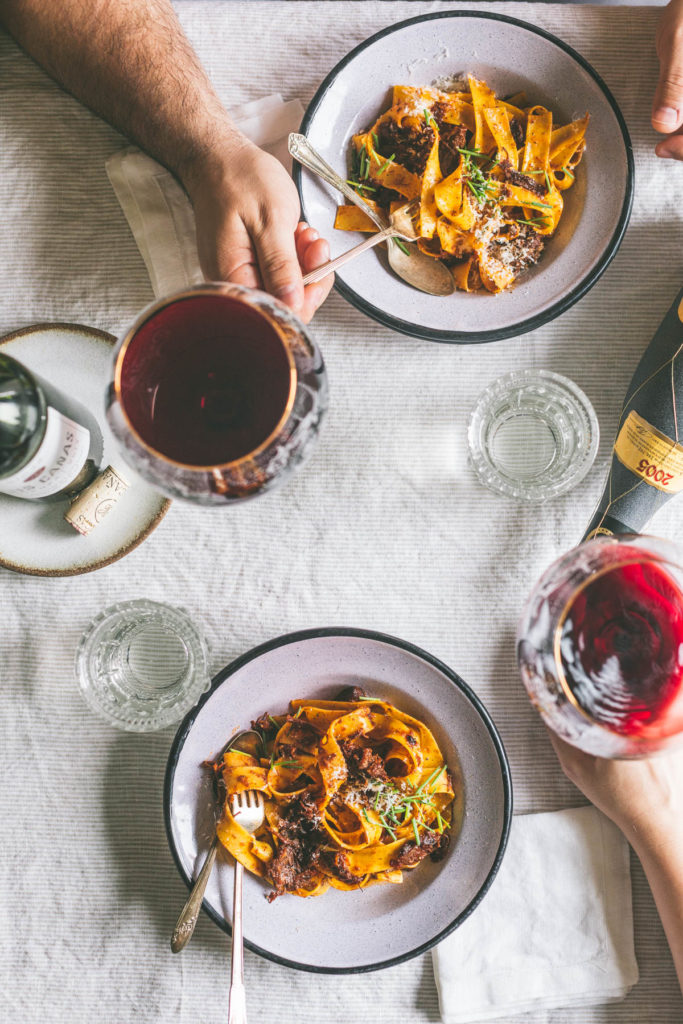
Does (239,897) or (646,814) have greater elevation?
(646,814)

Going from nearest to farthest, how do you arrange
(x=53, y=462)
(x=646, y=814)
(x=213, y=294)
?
(x=213, y=294), (x=53, y=462), (x=646, y=814)

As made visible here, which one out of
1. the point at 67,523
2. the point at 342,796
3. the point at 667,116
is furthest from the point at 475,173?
the point at 342,796

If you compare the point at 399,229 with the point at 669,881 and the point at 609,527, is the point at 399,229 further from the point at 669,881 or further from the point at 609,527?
the point at 669,881

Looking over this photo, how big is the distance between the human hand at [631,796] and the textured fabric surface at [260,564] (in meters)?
0.04

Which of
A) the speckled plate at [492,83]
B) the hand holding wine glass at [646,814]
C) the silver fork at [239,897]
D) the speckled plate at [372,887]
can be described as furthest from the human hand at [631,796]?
the speckled plate at [492,83]

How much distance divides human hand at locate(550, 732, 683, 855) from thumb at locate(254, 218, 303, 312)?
2.04ft

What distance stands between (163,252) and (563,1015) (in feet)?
3.60

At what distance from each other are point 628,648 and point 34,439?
0.64 m

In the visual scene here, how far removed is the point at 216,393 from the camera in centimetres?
69

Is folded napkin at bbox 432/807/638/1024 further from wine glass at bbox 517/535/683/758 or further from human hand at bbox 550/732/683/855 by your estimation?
wine glass at bbox 517/535/683/758

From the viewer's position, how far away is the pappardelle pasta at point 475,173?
91 cm

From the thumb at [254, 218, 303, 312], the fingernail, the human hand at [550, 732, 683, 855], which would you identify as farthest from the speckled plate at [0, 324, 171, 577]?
the fingernail

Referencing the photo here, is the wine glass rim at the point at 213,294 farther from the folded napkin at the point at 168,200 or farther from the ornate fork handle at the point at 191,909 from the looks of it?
→ the ornate fork handle at the point at 191,909

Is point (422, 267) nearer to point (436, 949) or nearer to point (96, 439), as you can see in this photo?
point (96, 439)
